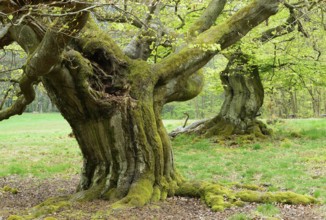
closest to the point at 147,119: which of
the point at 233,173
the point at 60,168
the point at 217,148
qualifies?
the point at 233,173

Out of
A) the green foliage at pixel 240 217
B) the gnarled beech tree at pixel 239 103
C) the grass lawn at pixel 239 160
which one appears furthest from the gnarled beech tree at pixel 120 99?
the gnarled beech tree at pixel 239 103

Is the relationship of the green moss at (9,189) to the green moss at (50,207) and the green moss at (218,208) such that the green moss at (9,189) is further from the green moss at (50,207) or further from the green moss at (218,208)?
the green moss at (218,208)

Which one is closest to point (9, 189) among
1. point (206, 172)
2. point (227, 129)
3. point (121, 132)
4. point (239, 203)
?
point (121, 132)

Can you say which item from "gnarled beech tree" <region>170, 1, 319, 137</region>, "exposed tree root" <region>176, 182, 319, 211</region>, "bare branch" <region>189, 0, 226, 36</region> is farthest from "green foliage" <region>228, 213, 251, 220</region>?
"gnarled beech tree" <region>170, 1, 319, 137</region>

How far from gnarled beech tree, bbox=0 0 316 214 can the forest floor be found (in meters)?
0.73

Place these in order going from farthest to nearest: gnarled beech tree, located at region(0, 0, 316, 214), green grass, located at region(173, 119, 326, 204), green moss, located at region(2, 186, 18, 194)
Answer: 1. green grass, located at region(173, 119, 326, 204)
2. green moss, located at region(2, 186, 18, 194)
3. gnarled beech tree, located at region(0, 0, 316, 214)

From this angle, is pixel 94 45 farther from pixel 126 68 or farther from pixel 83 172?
pixel 83 172

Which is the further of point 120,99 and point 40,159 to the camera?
point 40,159

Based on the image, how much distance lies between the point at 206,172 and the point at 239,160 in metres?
2.61

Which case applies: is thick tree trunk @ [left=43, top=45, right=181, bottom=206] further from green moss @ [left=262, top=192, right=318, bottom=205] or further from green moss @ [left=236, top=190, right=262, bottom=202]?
green moss @ [left=262, top=192, right=318, bottom=205]

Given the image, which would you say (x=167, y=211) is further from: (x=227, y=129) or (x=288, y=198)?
(x=227, y=129)

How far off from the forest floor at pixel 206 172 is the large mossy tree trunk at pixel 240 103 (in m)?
1.14

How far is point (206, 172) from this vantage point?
14.5 metres

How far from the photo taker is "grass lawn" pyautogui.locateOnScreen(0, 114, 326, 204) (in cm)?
1290
